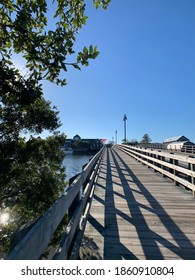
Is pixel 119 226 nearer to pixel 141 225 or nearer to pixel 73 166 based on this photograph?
pixel 141 225

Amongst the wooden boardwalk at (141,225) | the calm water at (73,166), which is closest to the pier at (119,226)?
the wooden boardwalk at (141,225)

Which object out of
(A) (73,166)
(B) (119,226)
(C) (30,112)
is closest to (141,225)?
(B) (119,226)

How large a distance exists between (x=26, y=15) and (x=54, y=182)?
494 inches

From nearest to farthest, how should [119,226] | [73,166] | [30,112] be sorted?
[119,226] → [30,112] → [73,166]

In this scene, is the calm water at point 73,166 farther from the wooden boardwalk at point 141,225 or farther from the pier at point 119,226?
the pier at point 119,226

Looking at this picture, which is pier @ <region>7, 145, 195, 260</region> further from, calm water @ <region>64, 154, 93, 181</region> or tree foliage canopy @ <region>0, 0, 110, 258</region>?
calm water @ <region>64, 154, 93, 181</region>

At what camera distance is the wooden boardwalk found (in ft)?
11.0

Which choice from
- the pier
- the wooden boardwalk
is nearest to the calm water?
the wooden boardwalk

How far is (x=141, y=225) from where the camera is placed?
14.4 ft

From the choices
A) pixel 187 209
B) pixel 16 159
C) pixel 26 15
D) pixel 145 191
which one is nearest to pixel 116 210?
pixel 187 209

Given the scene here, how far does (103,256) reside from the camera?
3252 mm

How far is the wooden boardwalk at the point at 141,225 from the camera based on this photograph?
3.36m
